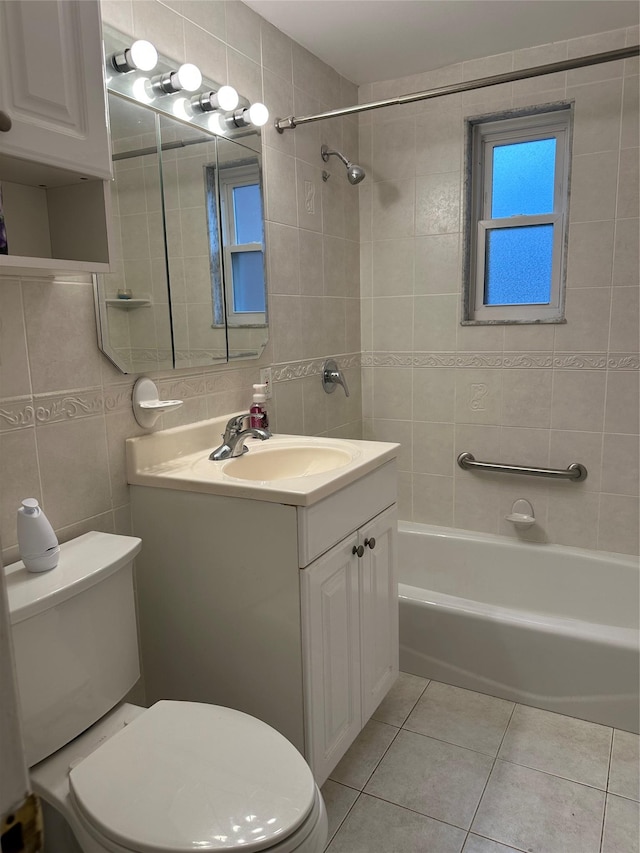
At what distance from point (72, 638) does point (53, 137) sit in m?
0.97

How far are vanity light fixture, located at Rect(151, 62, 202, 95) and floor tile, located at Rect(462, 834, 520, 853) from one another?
209 cm

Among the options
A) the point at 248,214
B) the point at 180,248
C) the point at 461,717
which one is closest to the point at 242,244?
the point at 248,214

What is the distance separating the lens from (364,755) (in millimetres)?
1875

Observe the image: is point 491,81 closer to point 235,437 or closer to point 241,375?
point 241,375

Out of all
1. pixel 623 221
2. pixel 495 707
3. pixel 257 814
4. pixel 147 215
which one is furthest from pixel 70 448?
pixel 623 221

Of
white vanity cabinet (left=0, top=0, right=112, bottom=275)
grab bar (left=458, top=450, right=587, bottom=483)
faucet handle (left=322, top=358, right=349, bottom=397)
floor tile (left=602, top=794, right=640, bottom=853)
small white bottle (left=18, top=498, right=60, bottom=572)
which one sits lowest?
floor tile (left=602, top=794, right=640, bottom=853)

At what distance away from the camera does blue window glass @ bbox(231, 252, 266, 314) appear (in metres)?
2.04

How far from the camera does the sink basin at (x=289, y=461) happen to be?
1842 mm

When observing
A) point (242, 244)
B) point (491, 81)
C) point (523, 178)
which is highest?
point (491, 81)

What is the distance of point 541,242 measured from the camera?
2533mm

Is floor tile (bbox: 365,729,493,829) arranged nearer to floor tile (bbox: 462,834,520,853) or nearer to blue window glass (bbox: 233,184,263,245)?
floor tile (bbox: 462,834,520,853)

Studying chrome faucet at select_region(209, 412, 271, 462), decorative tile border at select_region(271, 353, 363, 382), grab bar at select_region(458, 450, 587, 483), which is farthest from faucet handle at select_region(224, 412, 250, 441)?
grab bar at select_region(458, 450, 587, 483)

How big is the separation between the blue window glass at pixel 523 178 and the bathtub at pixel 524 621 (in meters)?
1.41

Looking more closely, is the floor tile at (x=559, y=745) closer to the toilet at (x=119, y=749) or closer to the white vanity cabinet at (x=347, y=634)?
the white vanity cabinet at (x=347, y=634)
